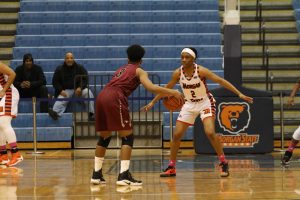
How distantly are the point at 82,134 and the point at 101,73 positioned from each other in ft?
6.79

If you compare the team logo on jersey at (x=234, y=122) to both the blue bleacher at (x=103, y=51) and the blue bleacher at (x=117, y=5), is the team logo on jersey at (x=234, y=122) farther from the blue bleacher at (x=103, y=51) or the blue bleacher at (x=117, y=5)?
the blue bleacher at (x=117, y=5)

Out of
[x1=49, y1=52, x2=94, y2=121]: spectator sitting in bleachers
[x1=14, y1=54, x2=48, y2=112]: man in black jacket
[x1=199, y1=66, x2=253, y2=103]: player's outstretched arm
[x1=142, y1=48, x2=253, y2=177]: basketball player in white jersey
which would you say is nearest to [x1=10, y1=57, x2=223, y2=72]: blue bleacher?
[x1=49, y1=52, x2=94, y2=121]: spectator sitting in bleachers

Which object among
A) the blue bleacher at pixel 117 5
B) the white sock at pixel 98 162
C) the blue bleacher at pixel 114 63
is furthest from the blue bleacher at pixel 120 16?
the white sock at pixel 98 162

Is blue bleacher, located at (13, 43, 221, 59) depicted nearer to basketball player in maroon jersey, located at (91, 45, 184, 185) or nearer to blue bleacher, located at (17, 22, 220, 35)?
blue bleacher, located at (17, 22, 220, 35)

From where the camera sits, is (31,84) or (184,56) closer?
(184,56)

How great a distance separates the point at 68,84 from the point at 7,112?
5.04 meters

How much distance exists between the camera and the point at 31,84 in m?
17.7

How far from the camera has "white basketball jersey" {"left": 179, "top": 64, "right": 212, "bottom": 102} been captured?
11.6m

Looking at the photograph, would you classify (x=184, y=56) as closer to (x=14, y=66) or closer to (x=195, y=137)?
(x=195, y=137)

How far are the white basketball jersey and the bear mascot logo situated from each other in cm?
393

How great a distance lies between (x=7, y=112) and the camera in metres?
13.1

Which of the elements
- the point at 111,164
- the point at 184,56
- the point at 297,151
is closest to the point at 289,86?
the point at 297,151

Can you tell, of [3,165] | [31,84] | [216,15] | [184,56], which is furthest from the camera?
[216,15]

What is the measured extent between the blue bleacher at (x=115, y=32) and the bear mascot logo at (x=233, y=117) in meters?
3.21
